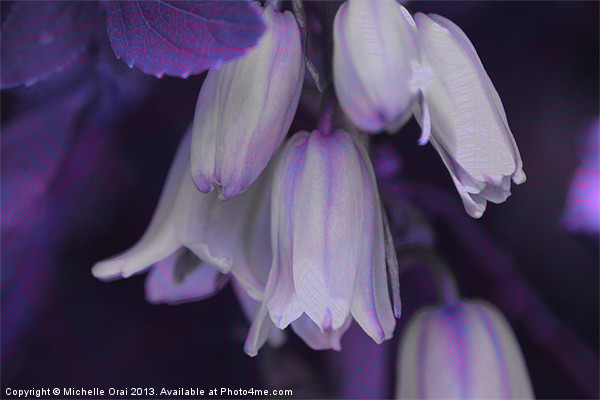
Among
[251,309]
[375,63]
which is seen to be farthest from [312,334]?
[375,63]

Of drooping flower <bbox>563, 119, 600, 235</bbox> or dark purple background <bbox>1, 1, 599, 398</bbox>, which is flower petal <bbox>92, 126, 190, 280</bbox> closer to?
dark purple background <bbox>1, 1, 599, 398</bbox>

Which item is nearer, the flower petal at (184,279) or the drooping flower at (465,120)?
the drooping flower at (465,120)

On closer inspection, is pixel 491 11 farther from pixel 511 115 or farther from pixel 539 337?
pixel 539 337

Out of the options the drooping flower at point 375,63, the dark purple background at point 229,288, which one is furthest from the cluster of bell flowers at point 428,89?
the dark purple background at point 229,288

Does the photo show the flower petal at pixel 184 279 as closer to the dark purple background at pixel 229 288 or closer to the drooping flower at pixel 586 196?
the dark purple background at pixel 229 288

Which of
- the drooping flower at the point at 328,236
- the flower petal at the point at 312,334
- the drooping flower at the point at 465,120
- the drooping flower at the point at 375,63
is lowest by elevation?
the flower petal at the point at 312,334

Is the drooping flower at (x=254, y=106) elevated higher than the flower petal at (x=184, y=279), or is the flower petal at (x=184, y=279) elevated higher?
the drooping flower at (x=254, y=106)
